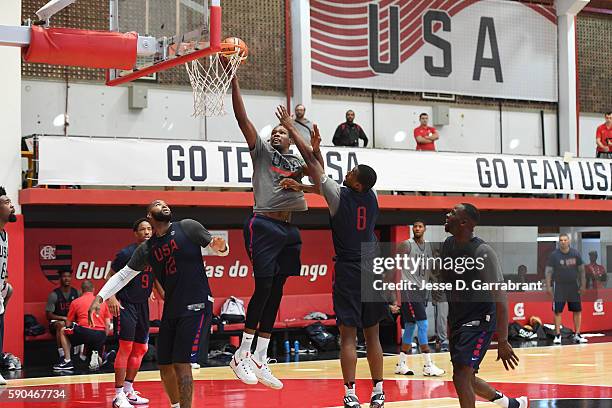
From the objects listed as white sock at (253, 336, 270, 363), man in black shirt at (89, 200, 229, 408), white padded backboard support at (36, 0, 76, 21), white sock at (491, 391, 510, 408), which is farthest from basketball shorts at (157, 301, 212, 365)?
white padded backboard support at (36, 0, 76, 21)

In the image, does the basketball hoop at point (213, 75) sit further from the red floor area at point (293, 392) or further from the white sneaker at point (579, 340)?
the white sneaker at point (579, 340)

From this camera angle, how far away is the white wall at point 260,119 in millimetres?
17828

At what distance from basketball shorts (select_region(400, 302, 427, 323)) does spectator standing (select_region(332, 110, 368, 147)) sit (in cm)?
570

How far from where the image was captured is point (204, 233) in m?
8.13

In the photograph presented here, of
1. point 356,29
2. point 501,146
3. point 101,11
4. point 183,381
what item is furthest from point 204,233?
point 501,146

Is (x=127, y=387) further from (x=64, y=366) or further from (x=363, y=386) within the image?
(x=64, y=366)

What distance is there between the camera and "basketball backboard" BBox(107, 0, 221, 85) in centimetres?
954

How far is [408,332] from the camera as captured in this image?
44.6 ft

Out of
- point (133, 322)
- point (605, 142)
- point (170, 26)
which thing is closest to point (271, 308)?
point (133, 322)

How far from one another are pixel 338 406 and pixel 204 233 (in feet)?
8.97

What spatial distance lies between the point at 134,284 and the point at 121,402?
128cm

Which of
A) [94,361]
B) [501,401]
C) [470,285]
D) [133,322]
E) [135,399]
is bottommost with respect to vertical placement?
[94,361]

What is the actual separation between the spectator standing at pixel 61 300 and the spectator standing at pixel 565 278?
9022mm

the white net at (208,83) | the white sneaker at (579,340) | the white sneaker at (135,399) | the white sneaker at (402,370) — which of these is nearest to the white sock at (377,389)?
the white sneaker at (135,399)
